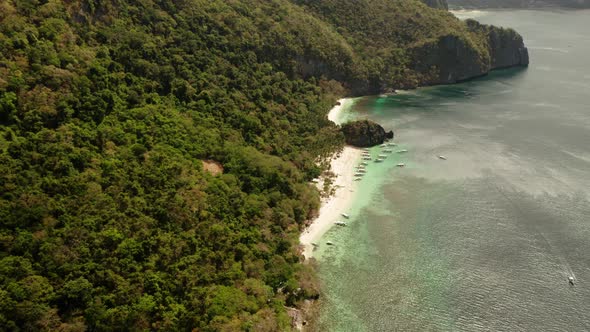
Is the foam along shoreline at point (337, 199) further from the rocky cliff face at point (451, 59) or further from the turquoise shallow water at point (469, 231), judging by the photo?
the rocky cliff face at point (451, 59)

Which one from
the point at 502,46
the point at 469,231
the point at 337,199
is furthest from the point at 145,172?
the point at 502,46

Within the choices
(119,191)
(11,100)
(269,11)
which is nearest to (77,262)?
(119,191)

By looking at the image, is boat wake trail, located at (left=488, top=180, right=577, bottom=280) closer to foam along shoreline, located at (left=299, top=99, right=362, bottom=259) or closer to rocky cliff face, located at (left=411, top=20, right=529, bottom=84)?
foam along shoreline, located at (left=299, top=99, right=362, bottom=259)

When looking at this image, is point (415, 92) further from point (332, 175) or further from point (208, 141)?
point (208, 141)

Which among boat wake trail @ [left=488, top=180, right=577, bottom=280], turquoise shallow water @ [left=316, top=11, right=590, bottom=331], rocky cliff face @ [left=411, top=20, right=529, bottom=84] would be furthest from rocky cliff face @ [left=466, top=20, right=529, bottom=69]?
boat wake trail @ [left=488, top=180, right=577, bottom=280]

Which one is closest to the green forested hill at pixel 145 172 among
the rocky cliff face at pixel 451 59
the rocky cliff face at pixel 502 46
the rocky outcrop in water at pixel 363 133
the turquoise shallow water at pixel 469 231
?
→ the rocky outcrop in water at pixel 363 133
